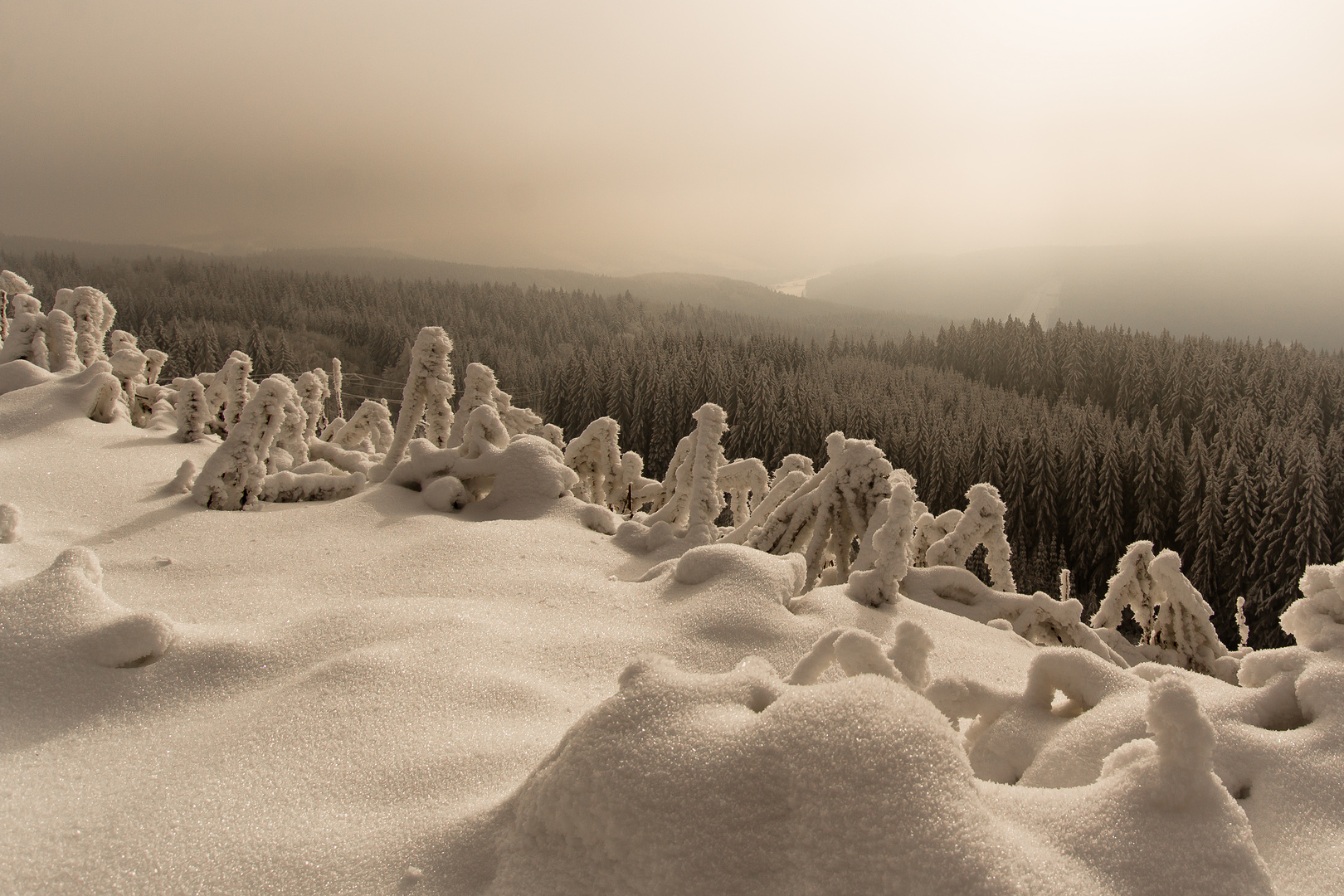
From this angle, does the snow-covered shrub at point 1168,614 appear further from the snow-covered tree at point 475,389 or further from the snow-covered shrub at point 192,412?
the snow-covered shrub at point 192,412

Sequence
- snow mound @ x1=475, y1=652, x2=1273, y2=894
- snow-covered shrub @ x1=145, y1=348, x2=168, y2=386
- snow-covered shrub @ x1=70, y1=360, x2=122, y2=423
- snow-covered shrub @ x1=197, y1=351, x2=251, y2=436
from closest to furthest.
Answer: snow mound @ x1=475, y1=652, x2=1273, y2=894 → snow-covered shrub @ x1=70, y1=360, x2=122, y2=423 → snow-covered shrub @ x1=197, y1=351, x2=251, y2=436 → snow-covered shrub @ x1=145, y1=348, x2=168, y2=386

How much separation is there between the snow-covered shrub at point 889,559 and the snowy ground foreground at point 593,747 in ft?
1.07

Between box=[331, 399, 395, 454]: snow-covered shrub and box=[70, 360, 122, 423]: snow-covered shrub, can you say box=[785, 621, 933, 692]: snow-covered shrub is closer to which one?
box=[70, 360, 122, 423]: snow-covered shrub

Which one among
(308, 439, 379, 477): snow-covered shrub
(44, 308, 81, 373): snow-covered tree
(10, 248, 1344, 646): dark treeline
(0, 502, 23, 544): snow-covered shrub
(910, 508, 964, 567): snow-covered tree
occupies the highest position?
(44, 308, 81, 373): snow-covered tree

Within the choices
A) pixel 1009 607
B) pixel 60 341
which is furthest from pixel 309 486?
pixel 1009 607

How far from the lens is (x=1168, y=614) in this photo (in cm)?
935

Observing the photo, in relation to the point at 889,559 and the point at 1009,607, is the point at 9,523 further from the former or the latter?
the point at 1009,607

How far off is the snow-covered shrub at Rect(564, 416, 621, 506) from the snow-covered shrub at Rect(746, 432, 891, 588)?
5.31 meters

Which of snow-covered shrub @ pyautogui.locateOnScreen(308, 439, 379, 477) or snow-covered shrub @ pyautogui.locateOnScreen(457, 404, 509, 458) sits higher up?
snow-covered shrub @ pyautogui.locateOnScreen(457, 404, 509, 458)

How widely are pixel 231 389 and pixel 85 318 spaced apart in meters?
4.20

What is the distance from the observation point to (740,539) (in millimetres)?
11133

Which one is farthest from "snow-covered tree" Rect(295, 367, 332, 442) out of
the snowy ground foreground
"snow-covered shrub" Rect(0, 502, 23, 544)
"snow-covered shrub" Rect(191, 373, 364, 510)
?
the snowy ground foreground

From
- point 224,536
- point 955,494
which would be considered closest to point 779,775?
point 224,536

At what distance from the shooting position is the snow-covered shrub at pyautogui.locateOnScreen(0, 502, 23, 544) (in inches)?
265
